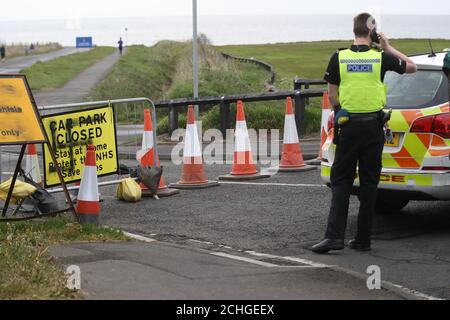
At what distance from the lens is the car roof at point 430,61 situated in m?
8.85

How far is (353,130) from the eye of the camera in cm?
797

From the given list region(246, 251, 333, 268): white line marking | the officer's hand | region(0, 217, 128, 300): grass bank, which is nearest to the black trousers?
region(246, 251, 333, 268): white line marking

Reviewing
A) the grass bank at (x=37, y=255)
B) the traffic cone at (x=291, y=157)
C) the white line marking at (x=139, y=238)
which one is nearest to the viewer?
the grass bank at (x=37, y=255)

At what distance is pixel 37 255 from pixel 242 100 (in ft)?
41.6

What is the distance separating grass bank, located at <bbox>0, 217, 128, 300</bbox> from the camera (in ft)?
18.9

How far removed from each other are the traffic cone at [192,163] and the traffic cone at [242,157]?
65 centimetres

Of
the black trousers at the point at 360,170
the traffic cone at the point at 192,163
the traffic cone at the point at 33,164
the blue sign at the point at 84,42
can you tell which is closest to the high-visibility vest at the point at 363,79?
the black trousers at the point at 360,170

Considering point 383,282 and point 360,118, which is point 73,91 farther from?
point 383,282

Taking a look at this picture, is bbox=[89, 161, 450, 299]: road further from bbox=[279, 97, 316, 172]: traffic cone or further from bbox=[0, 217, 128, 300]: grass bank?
bbox=[279, 97, 316, 172]: traffic cone

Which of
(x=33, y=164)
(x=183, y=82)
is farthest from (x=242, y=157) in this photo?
(x=183, y=82)

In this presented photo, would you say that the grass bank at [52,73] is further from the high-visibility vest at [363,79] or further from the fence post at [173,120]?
the high-visibility vest at [363,79]

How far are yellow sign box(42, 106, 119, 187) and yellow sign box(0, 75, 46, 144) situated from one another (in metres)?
1.58
